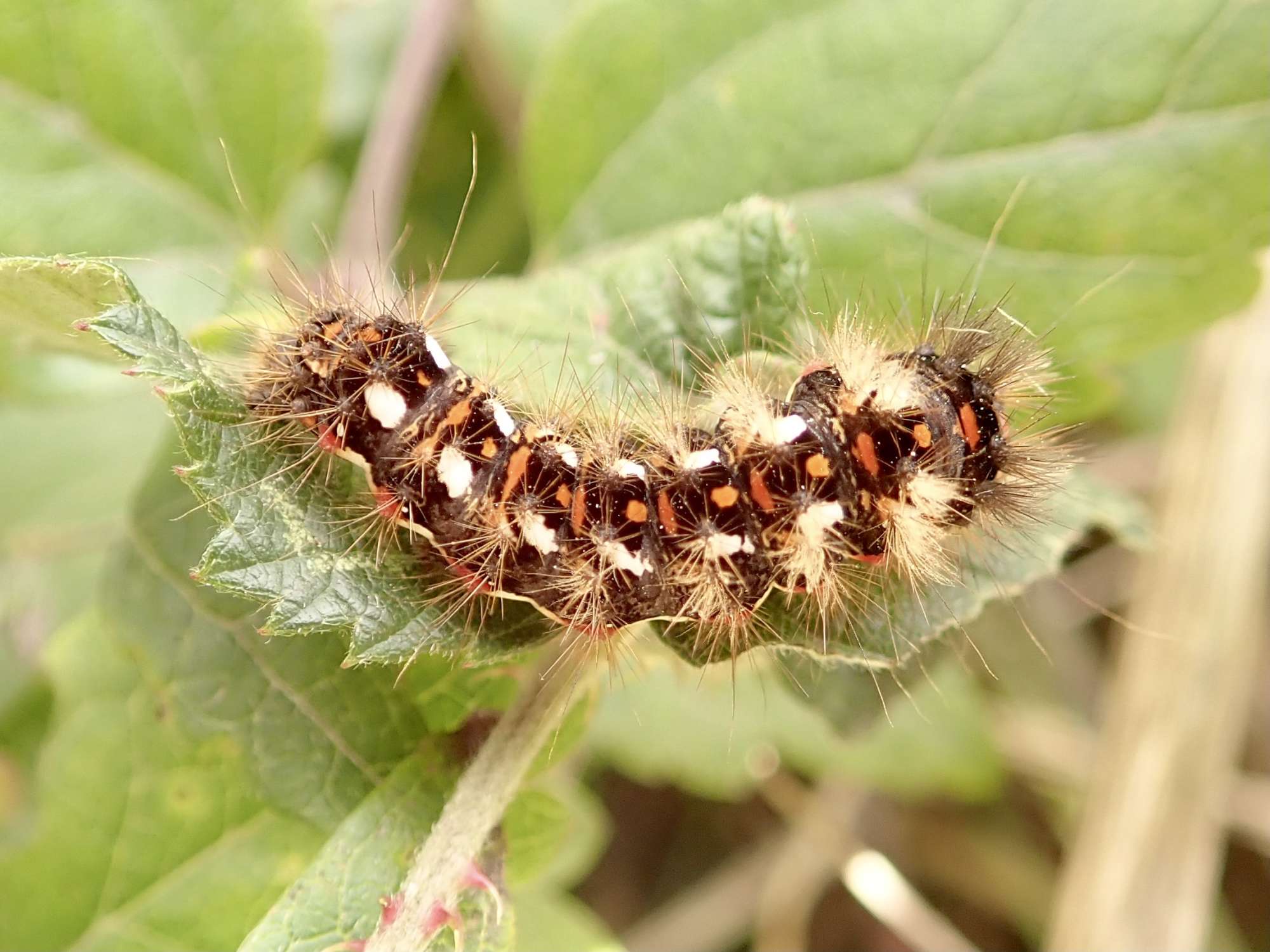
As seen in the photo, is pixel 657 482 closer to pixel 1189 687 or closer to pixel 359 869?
pixel 359 869

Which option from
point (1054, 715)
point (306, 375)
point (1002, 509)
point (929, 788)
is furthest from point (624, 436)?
point (1054, 715)

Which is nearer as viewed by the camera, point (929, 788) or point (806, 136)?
point (806, 136)

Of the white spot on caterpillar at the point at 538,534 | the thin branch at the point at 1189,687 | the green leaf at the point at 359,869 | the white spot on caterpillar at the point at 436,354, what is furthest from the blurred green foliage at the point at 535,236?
the thin branch at the point at 1189,687

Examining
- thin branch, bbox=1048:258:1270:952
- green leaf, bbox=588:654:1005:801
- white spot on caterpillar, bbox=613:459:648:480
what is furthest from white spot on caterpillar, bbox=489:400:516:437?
thin branch, bbox=1048:258:1270:952

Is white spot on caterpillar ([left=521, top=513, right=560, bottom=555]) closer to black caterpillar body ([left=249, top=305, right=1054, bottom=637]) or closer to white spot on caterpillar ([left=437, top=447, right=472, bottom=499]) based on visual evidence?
black caterpillar body ([left=249, top=305, right=1054, bottom=637])

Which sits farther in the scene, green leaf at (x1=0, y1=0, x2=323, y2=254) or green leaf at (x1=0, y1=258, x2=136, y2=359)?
green leaf at (x1=0, y1=0, x2=323, y2=254)

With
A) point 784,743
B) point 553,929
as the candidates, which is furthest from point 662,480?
point 784,743

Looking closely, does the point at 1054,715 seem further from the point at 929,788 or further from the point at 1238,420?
the point at 1238,420
